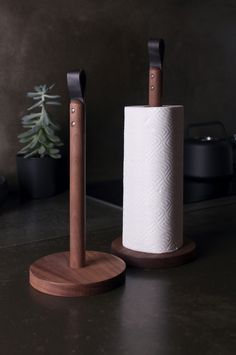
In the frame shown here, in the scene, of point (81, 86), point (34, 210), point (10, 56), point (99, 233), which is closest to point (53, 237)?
point (99, 233)

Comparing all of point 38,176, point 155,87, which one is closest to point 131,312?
point 155,87

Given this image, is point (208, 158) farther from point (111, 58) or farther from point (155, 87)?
point (155, 87)

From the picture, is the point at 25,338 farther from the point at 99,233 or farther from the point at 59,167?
the point at 59,167

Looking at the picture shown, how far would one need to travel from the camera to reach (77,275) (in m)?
0.71

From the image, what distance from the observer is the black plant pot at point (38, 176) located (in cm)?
122

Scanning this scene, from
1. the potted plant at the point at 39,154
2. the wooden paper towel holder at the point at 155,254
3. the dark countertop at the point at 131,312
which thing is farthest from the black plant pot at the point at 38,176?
the wooden paper towel holder at the point at 155,254

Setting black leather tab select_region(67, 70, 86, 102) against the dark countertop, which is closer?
the dark countertop

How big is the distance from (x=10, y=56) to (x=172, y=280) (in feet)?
2.49

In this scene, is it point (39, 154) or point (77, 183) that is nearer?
point (77, 183)

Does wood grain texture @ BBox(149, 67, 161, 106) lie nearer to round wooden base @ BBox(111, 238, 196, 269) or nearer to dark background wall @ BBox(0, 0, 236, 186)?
round wooden base @ BBox(111, 238, 196, 269)

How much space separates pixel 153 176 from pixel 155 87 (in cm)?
13

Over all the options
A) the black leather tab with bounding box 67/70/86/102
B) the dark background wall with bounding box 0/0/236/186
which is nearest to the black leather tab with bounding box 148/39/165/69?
the black leather tab with bounding box 67/70/86/102

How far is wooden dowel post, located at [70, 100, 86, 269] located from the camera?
0.69 meters

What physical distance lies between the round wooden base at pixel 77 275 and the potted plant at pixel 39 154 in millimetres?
480
